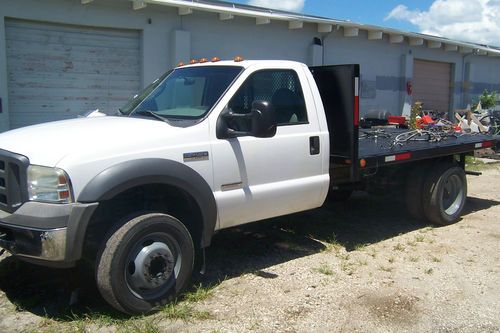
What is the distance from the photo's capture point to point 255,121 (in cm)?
452

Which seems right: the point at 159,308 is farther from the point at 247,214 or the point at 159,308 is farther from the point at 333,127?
the point at 333,127

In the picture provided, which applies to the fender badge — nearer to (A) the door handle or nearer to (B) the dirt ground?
(B) the dirt ground

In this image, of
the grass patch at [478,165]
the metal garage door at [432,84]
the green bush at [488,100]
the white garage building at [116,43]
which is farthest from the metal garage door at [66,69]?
the green bush at [488,100]

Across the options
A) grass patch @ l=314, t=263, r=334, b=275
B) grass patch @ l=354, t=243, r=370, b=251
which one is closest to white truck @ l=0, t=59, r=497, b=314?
grass patch @ l=314, t=263, r=334, b=275

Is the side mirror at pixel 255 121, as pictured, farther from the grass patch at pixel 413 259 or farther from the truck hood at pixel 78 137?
the grass patch at pixel 413 259

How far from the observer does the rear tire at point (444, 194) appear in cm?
692

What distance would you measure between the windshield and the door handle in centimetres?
104

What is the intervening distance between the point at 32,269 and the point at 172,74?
247 cm

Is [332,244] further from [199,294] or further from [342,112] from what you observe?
[199,294]

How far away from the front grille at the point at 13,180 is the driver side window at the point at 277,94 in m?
1.90

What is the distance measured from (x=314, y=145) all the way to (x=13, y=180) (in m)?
2.85

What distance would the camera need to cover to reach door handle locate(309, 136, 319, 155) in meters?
5.30

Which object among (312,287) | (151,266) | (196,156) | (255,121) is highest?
(255,121)

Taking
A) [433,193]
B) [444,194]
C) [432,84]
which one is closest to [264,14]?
[444,194]
